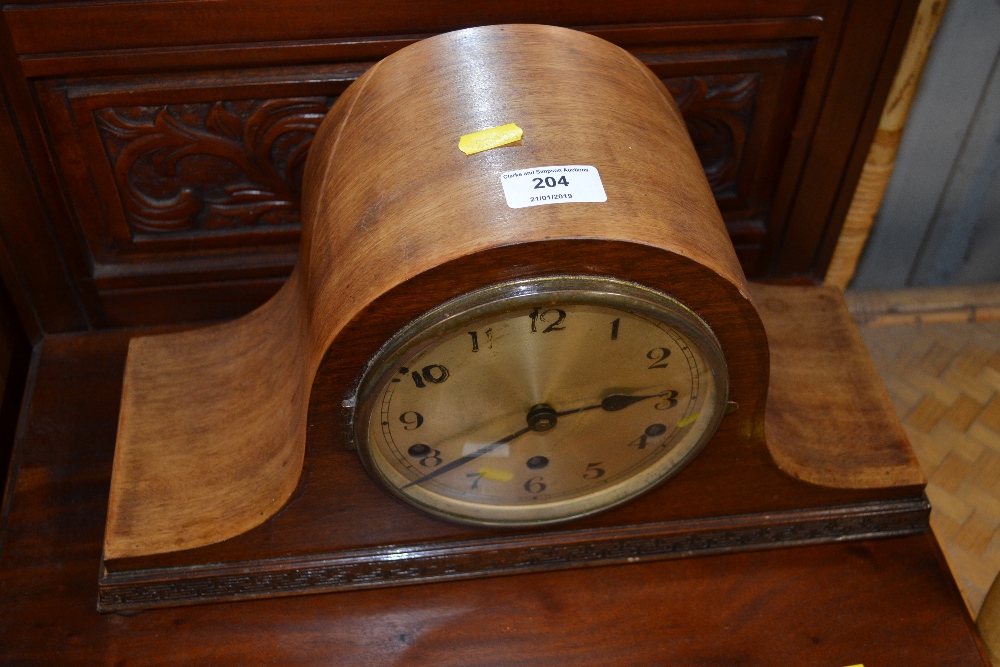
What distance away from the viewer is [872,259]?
1.98 m

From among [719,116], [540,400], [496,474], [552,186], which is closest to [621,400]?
[540,400]

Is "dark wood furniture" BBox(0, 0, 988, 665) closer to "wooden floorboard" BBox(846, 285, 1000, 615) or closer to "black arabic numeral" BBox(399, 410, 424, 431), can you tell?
"wooden floorboard" BBox(846, 285, 1000, 615)

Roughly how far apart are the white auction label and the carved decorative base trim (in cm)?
57

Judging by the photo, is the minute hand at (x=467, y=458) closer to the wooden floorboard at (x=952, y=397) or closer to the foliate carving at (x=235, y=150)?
the foliate carving at (x=235, y=150)

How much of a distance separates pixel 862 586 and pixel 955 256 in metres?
0.83

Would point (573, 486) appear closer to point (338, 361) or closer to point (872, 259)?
point (338, 361)

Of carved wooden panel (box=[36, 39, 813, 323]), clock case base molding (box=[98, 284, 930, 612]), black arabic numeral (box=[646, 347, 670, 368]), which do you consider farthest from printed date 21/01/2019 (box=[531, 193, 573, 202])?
carved wooden panel (box=[36, 39, 813, 323])

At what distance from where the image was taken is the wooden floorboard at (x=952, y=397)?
166 centimetres

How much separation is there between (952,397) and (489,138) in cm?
116

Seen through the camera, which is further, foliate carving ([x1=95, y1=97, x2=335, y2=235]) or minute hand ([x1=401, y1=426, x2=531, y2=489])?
foliate carving ([x1=95, y1=97, x2=335, y2=235])

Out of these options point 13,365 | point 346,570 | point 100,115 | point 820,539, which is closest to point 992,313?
point 820,539

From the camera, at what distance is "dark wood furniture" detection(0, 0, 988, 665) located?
141 cm

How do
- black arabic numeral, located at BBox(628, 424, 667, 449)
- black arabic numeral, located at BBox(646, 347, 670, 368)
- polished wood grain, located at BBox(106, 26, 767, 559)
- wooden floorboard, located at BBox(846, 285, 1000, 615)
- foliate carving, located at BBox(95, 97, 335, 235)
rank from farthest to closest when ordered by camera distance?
wooden floorboard, located at BBox(846, 285, 1000, 615) → foliate carving, located at BBox(95, 97, 335, 235) → black arabic numeral, located at BBox(628, 424, 667, 449) → black arabic numeral, located at BBox(646, 347, 670, 368) → polished wood grain, located at BBox(106, 26, 767, 559)

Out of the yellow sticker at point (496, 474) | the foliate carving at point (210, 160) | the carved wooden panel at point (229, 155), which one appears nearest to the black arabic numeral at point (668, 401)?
the yellow sticker at point (496, 474)
